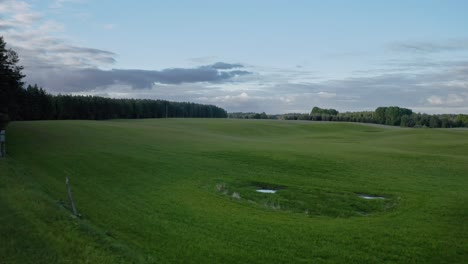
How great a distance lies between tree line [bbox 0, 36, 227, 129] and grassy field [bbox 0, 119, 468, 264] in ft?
39.3

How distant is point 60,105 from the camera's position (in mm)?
111312

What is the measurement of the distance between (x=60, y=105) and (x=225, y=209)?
104 meters

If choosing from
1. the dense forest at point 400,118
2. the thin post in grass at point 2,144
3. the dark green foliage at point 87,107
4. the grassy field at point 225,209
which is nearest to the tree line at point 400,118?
the dense forest at point 400,118

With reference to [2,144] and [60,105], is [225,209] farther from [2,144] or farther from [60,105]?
[60,105]

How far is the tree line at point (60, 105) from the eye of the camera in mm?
43625

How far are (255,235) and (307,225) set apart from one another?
2526mm

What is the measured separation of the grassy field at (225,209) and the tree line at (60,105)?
11988 mm

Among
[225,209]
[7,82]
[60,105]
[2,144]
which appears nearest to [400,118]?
[60,105]

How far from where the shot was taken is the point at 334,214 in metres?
18.3

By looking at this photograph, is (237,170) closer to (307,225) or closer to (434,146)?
(307,225)

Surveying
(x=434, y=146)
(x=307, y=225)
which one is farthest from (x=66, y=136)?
(x=434, y=146)

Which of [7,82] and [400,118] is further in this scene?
[400,118]

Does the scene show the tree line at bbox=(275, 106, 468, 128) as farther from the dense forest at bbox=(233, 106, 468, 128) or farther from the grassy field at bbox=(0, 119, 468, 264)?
the grassy field at bbox=(0, 119, 468, 264)

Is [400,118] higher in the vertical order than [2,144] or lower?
higher
